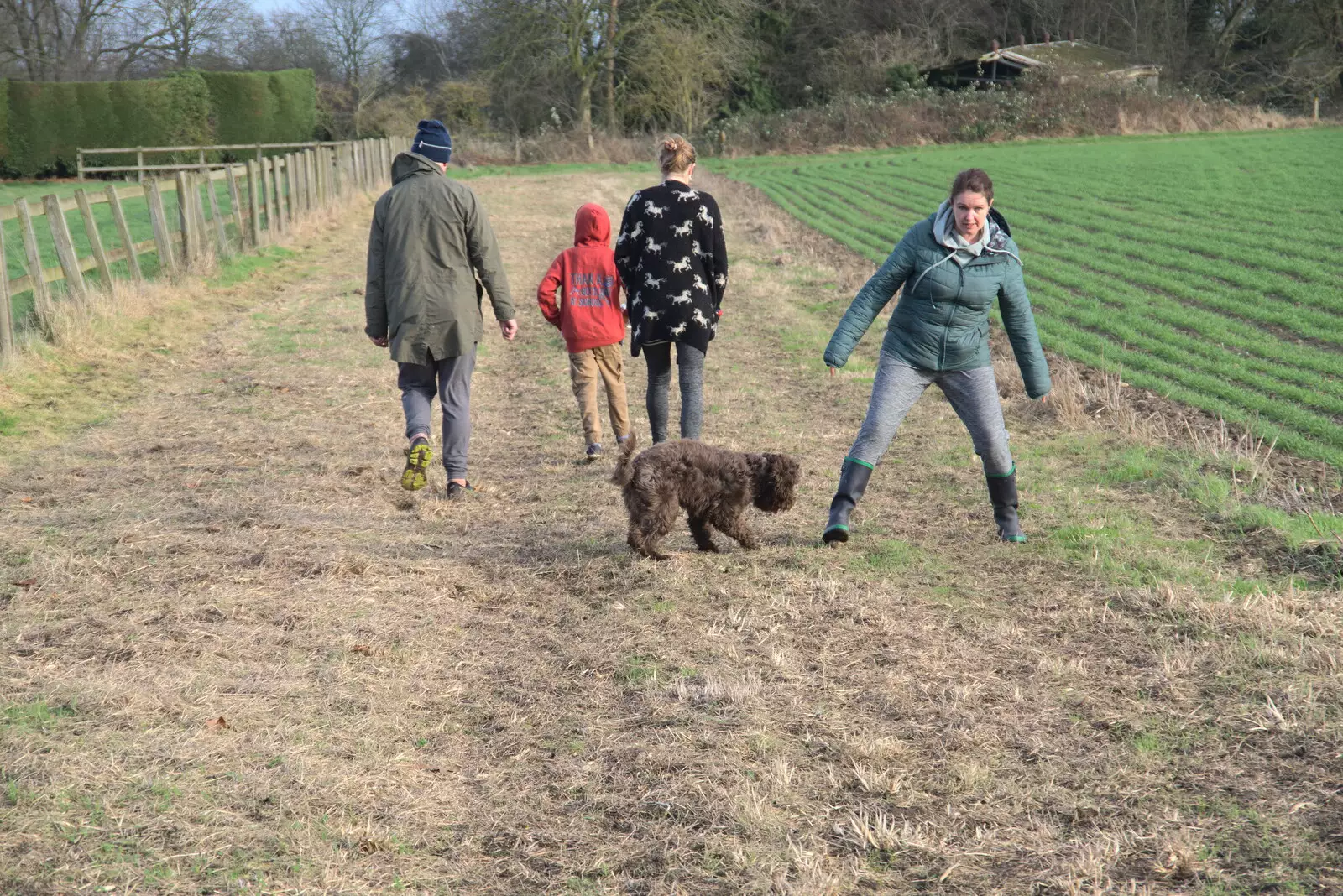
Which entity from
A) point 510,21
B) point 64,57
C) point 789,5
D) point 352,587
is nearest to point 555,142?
point 510,21

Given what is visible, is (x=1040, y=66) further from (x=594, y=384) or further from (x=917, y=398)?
(x=917, y=398)

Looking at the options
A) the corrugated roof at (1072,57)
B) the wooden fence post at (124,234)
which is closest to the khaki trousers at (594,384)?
the wooden fence post at (124,234)

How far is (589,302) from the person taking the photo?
7.21m

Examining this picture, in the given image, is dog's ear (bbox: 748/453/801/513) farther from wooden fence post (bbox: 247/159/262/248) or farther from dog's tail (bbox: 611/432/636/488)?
wooden fence post (bbox: 247/159/262/248)

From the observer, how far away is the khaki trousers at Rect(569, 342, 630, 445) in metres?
7.39

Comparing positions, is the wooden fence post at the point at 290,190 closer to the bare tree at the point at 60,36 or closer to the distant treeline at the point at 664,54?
the distant treeline at the point at 664,54

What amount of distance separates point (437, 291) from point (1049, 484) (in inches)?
158

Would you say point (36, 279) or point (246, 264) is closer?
point (36, 279)

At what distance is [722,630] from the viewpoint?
5.04 m

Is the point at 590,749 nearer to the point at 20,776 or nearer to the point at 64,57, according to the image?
the point at 20,776

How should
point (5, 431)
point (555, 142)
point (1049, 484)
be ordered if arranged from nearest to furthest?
point (1049, 484) < point (5, 431) < point (555, 142)

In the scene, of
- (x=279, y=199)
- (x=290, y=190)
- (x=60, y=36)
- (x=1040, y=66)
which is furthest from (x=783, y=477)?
(x=60, y=36)

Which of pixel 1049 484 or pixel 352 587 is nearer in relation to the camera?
pixel 352 587

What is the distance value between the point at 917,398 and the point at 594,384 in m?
2.63
